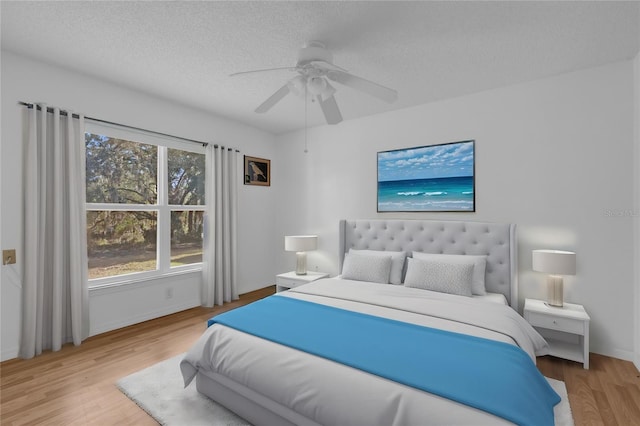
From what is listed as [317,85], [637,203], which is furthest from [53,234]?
[637,203]

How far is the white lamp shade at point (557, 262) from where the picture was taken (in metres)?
2.62

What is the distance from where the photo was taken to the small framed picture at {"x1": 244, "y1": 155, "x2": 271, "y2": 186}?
15.5 feet

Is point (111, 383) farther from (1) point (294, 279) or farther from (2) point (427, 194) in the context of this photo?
(2) point (427, 194)

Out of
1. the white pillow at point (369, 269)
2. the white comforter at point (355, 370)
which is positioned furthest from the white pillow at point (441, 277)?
the white pillow at point (369, 269)

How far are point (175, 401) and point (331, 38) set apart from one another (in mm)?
2859

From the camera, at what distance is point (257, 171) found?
4.89 metres

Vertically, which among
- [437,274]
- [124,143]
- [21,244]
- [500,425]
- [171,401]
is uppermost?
[124,143]

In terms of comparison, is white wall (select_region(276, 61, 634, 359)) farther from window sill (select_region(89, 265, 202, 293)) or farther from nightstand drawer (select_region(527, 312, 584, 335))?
window sill (select_region(89, 265, 202, 293))

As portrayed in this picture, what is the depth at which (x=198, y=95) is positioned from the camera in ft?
11.5

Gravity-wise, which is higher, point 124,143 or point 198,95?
point 198,95

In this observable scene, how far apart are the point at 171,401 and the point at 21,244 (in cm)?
202

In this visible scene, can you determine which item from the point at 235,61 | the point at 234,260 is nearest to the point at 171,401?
the point at 234,260

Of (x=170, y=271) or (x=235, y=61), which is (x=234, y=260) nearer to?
(x=170, y=271)

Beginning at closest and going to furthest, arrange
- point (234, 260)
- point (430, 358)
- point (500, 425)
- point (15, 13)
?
point (500, 425) < point (430, 358) < point (15, 13) < point (234, 260)
